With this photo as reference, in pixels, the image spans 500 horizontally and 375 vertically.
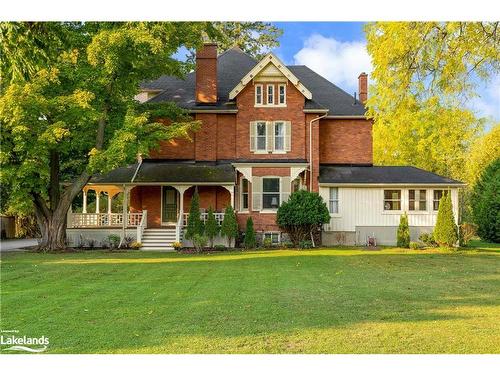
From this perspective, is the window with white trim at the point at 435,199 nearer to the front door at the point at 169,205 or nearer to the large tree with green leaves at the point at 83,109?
the large tree with green leaves at the point at 83,109

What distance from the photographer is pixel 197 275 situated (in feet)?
41.0

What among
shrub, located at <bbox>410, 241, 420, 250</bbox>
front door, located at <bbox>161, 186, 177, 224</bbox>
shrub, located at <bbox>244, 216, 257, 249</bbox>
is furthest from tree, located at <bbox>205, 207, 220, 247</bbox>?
shrub, located at <bbox>410, 241, 420, 250</bbox>

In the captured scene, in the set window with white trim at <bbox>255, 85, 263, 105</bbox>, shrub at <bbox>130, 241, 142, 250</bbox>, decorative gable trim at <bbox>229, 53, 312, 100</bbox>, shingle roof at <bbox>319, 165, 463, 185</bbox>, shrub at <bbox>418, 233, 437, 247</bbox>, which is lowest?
shrub at <bbox>130, 241, 142, 250</bbox>

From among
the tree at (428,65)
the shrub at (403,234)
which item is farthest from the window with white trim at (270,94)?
the tree at (428,65)

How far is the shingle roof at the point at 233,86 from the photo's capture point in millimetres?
23766

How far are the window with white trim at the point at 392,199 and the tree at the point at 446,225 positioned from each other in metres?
2.73

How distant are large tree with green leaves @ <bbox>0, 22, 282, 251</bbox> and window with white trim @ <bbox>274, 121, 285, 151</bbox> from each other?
410cm

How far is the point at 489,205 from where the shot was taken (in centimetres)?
2523

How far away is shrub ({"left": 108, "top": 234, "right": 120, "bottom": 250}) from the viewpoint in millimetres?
20409

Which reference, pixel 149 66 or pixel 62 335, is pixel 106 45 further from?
pixel 62 335

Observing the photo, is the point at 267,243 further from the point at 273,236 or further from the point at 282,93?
the point at 282,93

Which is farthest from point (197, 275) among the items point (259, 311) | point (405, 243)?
point (405, 243)

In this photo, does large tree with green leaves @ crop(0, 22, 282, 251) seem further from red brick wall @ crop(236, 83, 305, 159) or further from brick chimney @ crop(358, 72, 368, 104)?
brick chimney @ crop(358, 72, 368, 104)

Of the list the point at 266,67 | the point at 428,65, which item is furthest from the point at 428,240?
the point at 428,65
